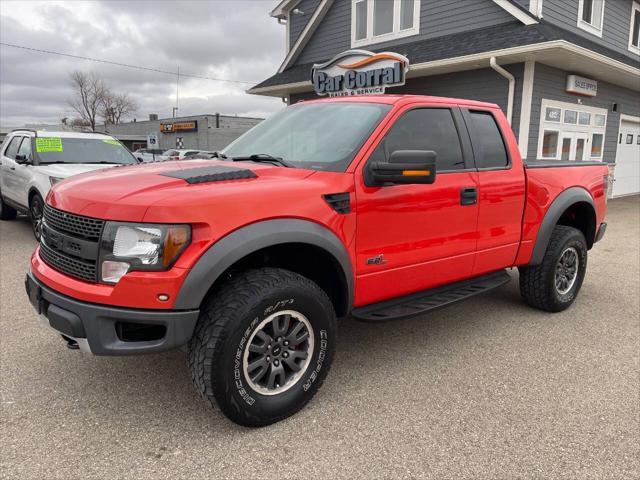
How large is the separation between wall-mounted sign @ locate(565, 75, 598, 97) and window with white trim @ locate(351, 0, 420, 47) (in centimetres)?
396

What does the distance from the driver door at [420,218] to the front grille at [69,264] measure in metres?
1.52

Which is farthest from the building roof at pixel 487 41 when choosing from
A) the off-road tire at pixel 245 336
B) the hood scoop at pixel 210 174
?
the off-road tire at pixel 245 336

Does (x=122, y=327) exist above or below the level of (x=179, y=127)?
below

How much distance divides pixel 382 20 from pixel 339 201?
12407 mm

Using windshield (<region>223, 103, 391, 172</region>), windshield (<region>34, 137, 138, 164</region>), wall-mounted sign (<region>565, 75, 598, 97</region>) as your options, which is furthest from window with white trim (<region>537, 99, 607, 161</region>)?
windshield (<region>34, 137, 138, 164</region>)

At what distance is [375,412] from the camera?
2994mm

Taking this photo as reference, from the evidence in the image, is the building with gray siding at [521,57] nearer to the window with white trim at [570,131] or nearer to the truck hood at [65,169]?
the window with white trim at [570,131]

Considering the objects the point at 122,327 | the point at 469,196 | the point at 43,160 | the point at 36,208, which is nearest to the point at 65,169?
the point at 43,160

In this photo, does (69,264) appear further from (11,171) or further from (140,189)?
(11,171)

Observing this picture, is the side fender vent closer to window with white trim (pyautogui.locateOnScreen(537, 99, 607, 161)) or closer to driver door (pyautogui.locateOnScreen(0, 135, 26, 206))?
driver door (pyautogui.locateOnScreen(0, 135, 26, 206))

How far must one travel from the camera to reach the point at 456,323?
179 inches

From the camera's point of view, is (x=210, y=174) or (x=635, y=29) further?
(x=635, y=29)

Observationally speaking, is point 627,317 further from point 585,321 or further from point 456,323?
point 456,323

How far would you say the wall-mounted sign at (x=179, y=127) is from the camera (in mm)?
43969
